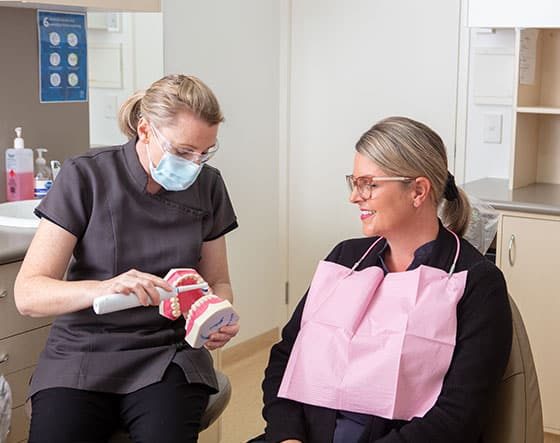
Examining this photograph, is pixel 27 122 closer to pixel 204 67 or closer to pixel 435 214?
pixel 204 67

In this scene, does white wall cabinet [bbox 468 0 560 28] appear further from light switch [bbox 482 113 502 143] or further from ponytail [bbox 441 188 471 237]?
ponytail [bbox 441 188 471 237]

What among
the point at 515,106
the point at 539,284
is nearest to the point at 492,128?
the point at 515,106

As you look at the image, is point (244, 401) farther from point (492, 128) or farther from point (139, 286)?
point (139, 286)

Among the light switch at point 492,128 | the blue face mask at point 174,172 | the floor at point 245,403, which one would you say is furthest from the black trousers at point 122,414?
the light switch at point 492,128

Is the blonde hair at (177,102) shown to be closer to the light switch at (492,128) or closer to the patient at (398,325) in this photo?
the patient at (398,325)

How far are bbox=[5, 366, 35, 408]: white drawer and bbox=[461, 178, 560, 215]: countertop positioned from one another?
158 centimetres

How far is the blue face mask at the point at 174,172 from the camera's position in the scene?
6.12ft

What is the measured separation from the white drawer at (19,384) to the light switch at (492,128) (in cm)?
199

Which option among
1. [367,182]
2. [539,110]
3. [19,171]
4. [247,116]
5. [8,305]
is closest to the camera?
[367,182]

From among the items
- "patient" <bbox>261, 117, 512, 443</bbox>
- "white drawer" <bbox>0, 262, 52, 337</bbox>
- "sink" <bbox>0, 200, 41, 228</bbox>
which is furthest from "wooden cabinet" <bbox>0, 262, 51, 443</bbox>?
"patient" <bbox>261, 117, 512, 443</bbox>

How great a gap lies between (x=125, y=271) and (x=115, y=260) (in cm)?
3

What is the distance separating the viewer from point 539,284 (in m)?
3.07

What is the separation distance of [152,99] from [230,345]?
217 centimetres

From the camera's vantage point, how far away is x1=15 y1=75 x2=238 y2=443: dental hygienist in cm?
181
